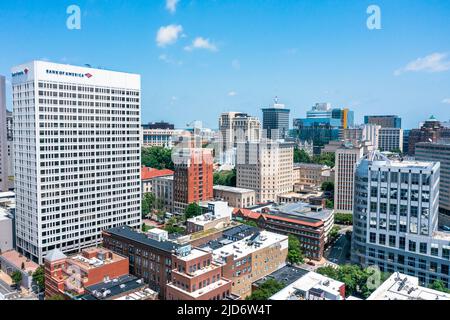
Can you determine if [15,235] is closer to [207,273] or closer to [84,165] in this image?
[84,165]

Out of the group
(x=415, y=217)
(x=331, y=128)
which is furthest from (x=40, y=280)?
(x=331, y=128)

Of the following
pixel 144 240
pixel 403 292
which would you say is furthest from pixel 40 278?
pixel 403 292

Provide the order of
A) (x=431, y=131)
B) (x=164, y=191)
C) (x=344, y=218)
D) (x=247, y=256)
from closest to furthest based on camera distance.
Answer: (x=247, y=256), (x=344, y=218), (x=164, y=191), (x=431, y=131)

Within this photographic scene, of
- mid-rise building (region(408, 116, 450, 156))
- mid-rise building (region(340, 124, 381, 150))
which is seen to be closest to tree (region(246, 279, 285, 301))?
mid-rise building (region(408, 116, 450, 156))

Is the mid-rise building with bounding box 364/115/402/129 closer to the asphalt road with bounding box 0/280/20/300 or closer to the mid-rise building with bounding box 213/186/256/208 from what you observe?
the mid-rise building with bounding box 213/186/256/208

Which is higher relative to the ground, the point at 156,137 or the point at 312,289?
the point at 156,137

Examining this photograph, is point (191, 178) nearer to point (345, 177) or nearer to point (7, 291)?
point (345, 177)

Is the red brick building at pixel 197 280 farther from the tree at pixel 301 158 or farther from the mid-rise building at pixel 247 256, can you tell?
the tree at pixel 301 158
